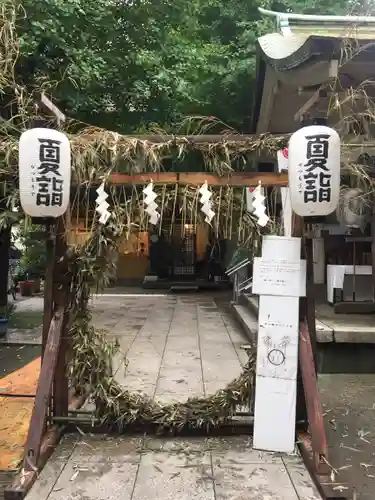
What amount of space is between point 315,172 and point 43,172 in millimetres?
2264

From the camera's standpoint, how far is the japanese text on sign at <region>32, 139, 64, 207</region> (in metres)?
Result: 4.28

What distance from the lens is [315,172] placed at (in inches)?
167

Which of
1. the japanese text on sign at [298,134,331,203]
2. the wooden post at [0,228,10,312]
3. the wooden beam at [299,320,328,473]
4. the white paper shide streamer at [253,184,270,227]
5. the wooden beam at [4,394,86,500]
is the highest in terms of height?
the japanese text on sign at [298,134,331,203]

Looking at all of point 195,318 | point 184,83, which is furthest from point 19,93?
point 195,318


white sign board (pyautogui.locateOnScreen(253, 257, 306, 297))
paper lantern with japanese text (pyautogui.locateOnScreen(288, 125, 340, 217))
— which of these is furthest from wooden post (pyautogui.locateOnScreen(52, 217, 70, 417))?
paper lantern with japanese text (pyautogui.locateOnScreen(288, 125, 340, 217))

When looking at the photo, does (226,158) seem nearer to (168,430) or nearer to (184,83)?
(168,430)

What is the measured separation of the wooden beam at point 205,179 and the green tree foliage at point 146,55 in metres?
4.13

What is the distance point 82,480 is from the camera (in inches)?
161

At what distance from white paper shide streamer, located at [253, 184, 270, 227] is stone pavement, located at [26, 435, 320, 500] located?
82.3 inches

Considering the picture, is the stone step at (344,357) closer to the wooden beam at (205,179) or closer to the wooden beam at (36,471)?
the wooden beam at (205,179)

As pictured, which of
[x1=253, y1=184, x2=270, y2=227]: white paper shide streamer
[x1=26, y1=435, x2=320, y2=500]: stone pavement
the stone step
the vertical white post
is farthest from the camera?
the stone step

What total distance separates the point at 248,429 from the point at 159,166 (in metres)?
2.68

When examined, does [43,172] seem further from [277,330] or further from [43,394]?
[277,330]

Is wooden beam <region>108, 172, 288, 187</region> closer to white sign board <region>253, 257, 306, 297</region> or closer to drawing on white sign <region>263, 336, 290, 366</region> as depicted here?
white sign board <region>253, 257, 306, 297</region>
